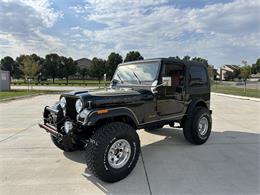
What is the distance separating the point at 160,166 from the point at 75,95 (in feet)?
6.30

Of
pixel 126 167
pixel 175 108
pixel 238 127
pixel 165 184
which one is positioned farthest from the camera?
pixel 238 127

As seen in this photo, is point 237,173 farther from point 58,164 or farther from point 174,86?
point 58,164

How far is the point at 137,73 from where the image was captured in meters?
5.07

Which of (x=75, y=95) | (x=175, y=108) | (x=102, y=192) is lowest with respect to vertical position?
(x=102, y=192)

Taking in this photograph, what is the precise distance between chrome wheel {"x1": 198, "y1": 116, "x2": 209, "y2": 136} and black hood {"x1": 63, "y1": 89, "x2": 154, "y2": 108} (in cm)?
189

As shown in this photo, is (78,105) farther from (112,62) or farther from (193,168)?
(112,62)

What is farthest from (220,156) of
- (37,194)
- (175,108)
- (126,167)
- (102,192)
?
(37,194)

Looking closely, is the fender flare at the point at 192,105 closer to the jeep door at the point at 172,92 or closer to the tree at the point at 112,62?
the jeep door at the point at 172,92

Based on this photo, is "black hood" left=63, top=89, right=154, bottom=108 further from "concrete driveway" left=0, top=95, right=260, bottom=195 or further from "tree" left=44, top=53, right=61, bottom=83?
"tree" left=44, top=53, right=61, bottom=83

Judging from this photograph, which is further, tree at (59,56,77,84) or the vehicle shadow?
tree at (59,56,77,84)

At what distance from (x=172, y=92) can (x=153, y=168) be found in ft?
5.33

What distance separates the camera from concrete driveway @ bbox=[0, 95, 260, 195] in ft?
11.2

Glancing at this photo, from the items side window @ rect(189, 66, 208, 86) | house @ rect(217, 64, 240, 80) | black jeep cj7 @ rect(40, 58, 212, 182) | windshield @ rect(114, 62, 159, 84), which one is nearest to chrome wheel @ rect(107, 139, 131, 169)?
black jeep cj7 @ rect(40, 58, 212, 182)

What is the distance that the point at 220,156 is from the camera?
4.73 meters
